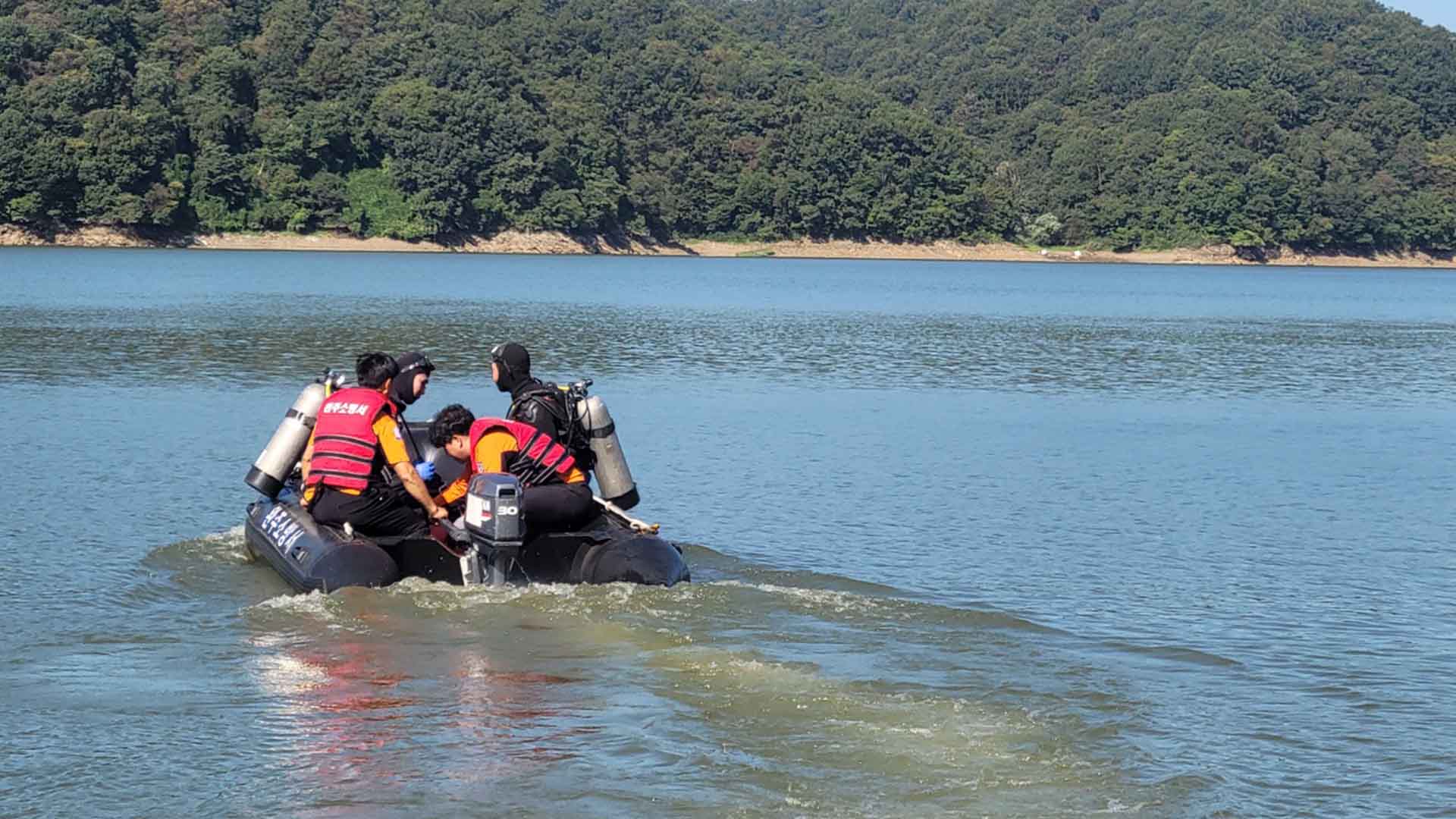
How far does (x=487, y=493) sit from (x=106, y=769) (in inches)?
131

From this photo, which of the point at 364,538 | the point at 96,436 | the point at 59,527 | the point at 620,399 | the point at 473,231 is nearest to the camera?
the point at 364,538

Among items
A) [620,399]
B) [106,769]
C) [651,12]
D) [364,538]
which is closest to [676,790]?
[106,769]

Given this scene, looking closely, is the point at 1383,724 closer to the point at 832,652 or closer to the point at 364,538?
the point at 832,652

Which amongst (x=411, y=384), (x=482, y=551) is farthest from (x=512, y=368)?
(x=482, y=551)

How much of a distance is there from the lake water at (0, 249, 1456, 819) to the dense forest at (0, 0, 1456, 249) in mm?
82603

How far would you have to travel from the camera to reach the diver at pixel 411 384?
12516 mm

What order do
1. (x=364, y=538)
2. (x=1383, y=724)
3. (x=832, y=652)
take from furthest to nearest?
(x=364, y=538)
(x=832, y=652)
(x=1383, y=724)

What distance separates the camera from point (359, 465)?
12.2m

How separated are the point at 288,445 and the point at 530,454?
2.27 m

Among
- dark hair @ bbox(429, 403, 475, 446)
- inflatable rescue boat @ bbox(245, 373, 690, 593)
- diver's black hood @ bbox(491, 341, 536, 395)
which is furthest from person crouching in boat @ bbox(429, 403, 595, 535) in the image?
diver's black hood @ bbox(491, 341, 536, 395)

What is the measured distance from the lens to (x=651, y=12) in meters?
152

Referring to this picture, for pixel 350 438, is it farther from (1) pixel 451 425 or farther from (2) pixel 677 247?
(2) pixel 677 247

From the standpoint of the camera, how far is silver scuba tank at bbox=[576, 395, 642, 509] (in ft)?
43.7

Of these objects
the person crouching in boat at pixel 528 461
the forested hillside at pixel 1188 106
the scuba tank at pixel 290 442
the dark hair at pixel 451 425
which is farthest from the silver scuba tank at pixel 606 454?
the forested hillside at pixel 1188 106
